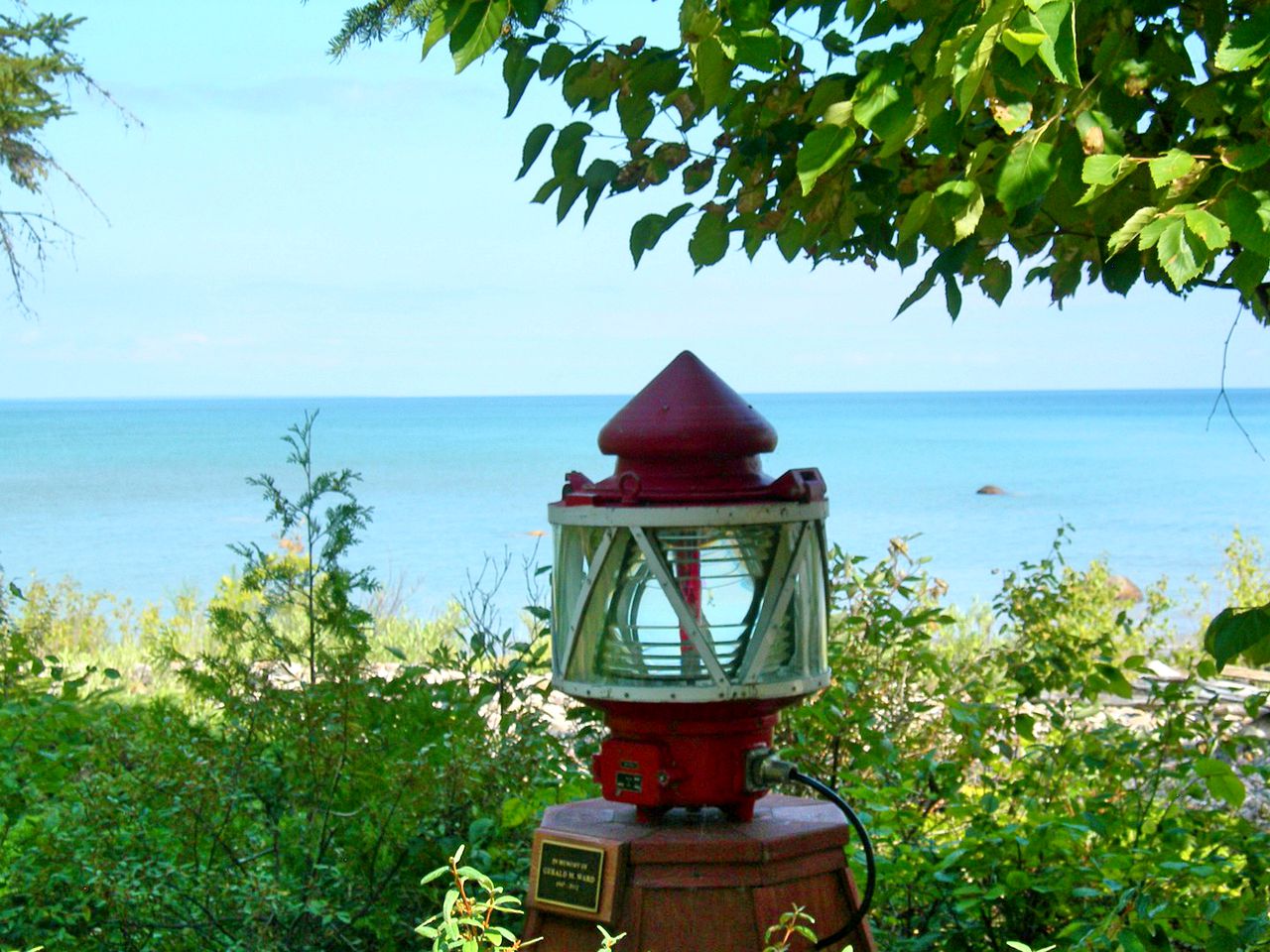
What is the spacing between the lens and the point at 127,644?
32.6ft

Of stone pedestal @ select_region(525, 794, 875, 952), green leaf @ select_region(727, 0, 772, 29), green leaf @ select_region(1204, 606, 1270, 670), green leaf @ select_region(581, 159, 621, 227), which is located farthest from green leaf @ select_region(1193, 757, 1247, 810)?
green leaf @ select_region(727, 0, 772, 29)

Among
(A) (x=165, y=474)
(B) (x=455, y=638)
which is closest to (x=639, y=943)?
(B) (x=455, y=638)

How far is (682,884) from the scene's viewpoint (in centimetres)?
256

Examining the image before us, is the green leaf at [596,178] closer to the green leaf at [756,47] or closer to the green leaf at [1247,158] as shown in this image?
the green leaf at [756,47]

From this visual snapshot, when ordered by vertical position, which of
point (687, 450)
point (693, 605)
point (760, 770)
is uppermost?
point (687, 450)

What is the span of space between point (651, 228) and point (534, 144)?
30 centimetres

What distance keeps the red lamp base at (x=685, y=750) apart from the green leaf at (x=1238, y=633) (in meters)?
0.79

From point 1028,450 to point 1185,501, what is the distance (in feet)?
73.9

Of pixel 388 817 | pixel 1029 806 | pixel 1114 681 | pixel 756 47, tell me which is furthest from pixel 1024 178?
pixel 1029 806

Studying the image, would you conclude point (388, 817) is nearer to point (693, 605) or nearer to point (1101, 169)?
point (693, 605)

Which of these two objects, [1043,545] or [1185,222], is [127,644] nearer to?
[1185,222]

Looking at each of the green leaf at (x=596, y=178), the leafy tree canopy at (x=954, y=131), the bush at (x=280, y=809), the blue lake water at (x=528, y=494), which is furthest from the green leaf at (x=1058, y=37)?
the blue lake water at (x=528, y=494)

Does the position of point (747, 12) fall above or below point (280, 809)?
above

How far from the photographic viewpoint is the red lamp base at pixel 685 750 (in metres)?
2.63
